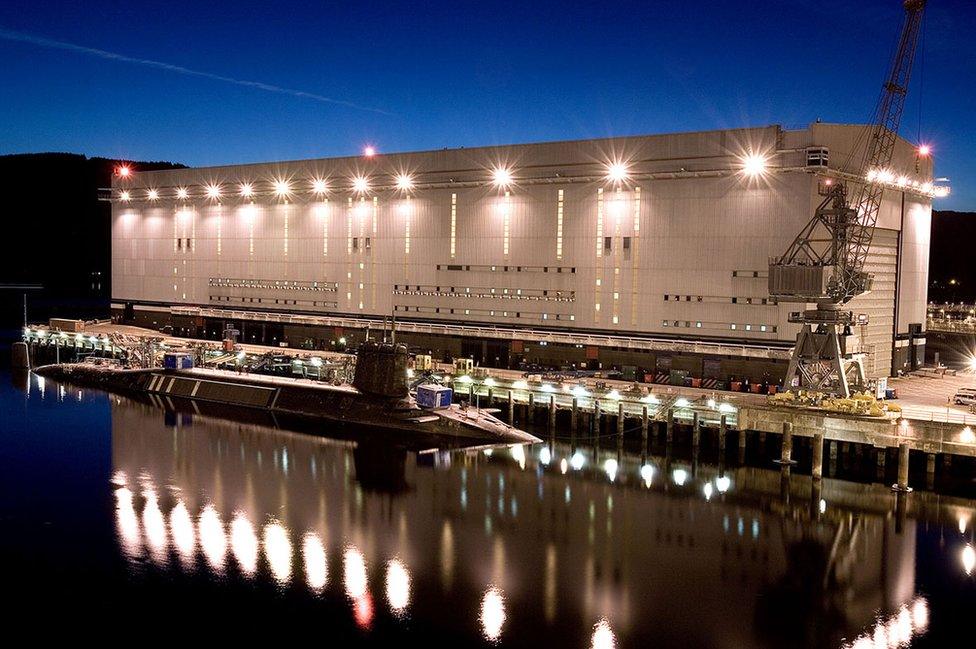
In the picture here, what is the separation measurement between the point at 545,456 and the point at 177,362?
32635mm

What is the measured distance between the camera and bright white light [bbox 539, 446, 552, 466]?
1666 inches

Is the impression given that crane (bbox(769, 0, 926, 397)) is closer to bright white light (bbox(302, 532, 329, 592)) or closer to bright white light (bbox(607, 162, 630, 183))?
bright white light (bbox(607, 162, 630, 183))

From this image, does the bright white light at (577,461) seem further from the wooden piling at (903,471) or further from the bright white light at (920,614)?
the bright white light at (920,614)

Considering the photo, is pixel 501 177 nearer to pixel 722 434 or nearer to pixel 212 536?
pixel 722 434

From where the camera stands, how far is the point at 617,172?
61375mm

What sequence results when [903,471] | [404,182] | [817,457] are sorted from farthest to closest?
[404,182], [817,457], [903,471]

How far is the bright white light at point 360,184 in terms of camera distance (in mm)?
75438

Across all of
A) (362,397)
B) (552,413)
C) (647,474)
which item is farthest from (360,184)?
(647,474)

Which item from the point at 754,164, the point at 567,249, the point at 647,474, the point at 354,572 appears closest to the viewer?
the point at 354,572

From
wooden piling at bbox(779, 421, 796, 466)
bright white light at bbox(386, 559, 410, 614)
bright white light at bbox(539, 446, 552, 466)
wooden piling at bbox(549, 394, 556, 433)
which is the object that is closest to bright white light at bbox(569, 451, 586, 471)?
bright white light at bbox(539, 446, 552, 466)

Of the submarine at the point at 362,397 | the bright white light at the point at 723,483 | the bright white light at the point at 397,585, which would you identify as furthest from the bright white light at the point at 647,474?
the bright white light at the point at 397,585

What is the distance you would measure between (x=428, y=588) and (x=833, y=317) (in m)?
29.5

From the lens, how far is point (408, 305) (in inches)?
2876

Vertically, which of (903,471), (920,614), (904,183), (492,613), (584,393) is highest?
(904,183)
